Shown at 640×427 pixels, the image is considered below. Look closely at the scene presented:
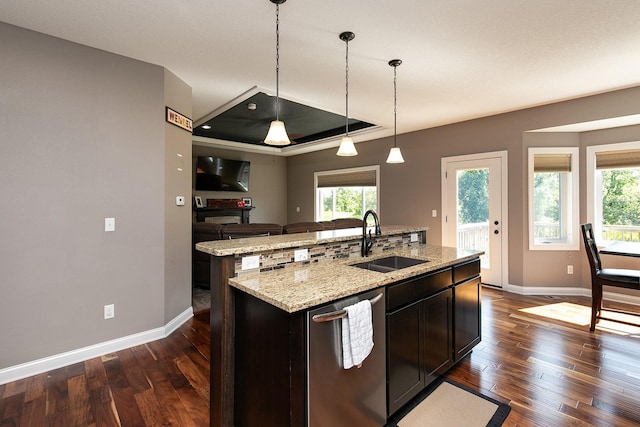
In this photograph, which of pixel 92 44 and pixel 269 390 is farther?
pixel 92 44

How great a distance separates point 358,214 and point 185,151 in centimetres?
426

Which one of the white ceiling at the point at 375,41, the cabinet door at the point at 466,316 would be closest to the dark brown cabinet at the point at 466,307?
the cabinet door at the point at 466,316

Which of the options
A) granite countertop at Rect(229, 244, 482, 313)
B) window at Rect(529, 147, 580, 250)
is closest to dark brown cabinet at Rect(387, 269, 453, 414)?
granite countertop at Rect(229, 244, 482, 313)

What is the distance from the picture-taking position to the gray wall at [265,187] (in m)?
7.34

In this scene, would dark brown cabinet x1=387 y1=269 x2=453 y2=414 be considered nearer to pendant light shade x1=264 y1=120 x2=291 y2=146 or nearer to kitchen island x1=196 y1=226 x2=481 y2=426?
kitchen island x1=196 y1=226 x2=481 y2=426

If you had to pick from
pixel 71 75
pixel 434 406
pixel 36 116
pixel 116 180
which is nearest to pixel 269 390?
pixel 434 406

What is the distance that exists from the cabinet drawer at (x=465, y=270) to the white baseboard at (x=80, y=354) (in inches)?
111

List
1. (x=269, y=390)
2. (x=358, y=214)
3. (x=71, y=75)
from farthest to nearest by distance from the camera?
(x=358, y=214) → (x=71, y=75) → (x=269, y=390)

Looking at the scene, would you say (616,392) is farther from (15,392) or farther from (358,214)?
(358,214)

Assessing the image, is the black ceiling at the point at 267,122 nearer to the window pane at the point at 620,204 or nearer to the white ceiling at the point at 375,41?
the white ceiling at the point at 375,41

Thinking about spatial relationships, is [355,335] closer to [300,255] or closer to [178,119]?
[300,255]

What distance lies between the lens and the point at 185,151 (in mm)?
3459

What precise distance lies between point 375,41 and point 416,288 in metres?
2.03

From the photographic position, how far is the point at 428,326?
2059 millimetres
